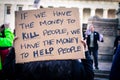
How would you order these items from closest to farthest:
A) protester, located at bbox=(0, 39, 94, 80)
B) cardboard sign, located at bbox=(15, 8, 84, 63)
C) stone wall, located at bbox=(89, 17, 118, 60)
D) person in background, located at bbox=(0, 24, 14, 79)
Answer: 1. protester, located at bbox=(0, 39, 94, 80)
2. cardboard sign, located at bbox=(15, 8, 84, 63)
3. person in background, located at bbox=(0, 24, 14, 79)
4. stone wall, located at bbox=(89, 17, 118, 60)

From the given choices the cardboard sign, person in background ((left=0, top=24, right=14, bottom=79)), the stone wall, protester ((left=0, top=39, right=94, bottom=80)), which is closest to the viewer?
protester ((left=0, top=39, right=94, bottom=80))

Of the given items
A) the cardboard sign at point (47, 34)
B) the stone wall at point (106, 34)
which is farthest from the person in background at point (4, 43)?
the stone wall at point (106, 34)

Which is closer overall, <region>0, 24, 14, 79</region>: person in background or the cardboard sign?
the cardboard sign

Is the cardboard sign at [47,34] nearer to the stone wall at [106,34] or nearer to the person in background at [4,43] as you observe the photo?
the person in background at [4,43]

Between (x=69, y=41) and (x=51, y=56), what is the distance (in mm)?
247

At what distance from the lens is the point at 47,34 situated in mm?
4793

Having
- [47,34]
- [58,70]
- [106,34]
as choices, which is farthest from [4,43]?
[106,34]

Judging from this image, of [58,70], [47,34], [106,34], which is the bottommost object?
[106,34]

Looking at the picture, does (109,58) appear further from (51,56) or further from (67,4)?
(67,4)

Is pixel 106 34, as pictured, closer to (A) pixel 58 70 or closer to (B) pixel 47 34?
(B) pixel 47 34

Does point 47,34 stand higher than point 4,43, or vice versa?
point 47,34

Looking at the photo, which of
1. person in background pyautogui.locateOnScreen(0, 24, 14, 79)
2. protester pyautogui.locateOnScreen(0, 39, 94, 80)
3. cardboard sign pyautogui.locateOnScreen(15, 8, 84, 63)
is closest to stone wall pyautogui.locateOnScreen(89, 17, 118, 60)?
person in background pyautogui.locateOnScreen(0, 24, 14, 79)

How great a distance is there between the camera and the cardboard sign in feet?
15.5

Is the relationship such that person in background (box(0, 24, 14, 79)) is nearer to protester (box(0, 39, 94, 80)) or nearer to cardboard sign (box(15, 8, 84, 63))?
cardboard sign (box(15, 8, 84, 63))
